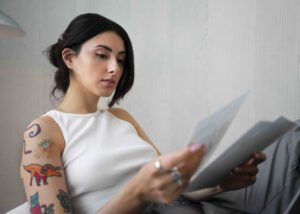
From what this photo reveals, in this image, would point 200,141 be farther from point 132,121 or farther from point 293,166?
point 132,121

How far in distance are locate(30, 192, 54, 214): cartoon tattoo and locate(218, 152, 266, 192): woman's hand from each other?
0.38 metres

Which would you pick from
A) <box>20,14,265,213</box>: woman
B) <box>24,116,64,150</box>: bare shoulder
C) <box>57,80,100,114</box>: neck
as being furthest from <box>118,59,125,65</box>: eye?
<box>24,116,64,150</box>: bare shoulder

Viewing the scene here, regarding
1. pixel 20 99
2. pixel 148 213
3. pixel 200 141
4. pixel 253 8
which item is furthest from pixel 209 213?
pixel 20 99

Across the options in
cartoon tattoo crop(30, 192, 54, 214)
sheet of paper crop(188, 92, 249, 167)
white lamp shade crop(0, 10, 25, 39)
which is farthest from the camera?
white lamp shade crop(0, 10, 25, 39)

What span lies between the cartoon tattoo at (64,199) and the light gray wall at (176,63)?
85 cm

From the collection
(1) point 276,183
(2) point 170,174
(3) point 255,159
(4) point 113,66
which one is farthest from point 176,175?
(4) point 113,66

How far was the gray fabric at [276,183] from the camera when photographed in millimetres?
842

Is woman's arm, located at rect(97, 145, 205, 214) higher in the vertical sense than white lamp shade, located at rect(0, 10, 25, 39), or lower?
lower

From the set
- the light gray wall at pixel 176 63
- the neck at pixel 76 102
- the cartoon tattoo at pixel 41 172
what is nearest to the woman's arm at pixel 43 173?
the cartoon tattoo at pixel 41 172

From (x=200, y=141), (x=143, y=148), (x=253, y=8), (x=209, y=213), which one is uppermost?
(x=253, y=8)

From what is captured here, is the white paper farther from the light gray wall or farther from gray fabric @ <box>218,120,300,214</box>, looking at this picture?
the light gray wall

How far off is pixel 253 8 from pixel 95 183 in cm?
98

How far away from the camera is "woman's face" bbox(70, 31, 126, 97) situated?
3.24 feet

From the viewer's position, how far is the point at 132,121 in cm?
117
